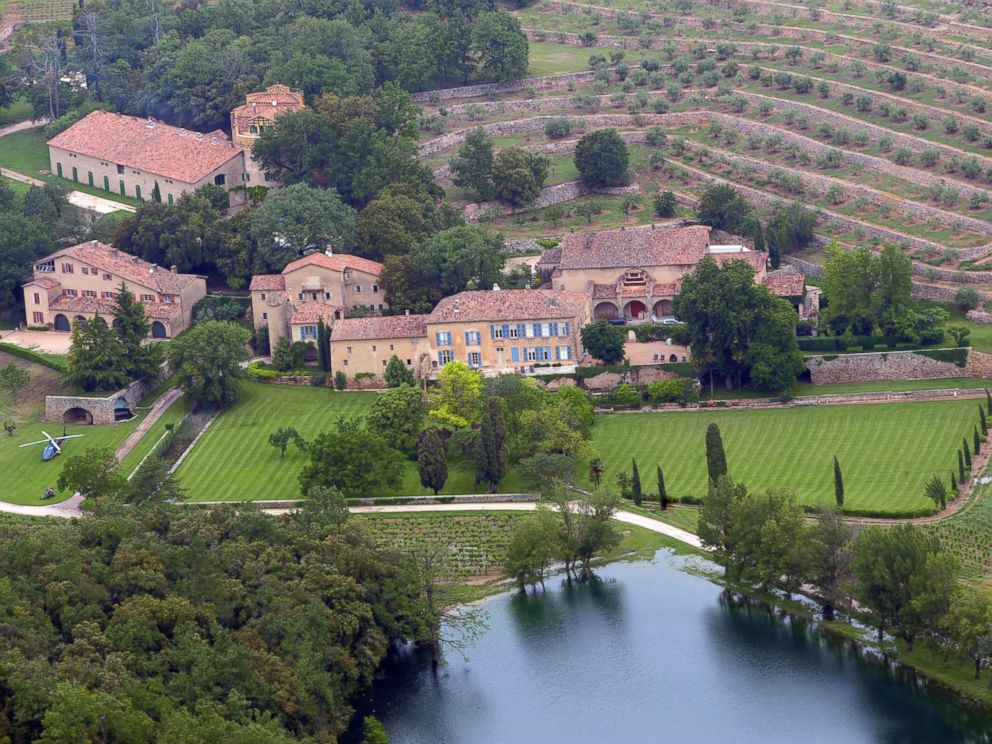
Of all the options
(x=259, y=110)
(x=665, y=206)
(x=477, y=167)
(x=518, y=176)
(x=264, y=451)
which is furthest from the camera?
(x=259, y=110)

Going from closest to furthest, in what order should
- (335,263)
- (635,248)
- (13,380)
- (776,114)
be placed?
(13,380)
(335,263)
(635,248)
(776,114)

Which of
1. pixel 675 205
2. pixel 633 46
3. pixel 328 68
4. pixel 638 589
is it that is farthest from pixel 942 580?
pixel 633 46

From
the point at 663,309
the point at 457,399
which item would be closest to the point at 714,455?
the point at 457,399

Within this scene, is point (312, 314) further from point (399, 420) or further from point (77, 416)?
point (77, 416)

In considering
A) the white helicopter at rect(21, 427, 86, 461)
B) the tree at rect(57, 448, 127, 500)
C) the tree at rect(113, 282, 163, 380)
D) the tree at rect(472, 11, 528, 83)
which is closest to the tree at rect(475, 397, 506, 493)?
the tree at rect(57, 448, 127, 500)

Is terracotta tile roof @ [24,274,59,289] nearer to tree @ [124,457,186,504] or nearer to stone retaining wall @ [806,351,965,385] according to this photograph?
tree @ [124,457,186,504]

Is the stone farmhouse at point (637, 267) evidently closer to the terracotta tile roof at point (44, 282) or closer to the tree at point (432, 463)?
the tree at point (432, 463)
